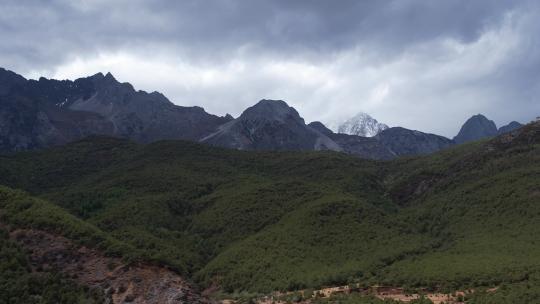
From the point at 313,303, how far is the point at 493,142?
82268 mm

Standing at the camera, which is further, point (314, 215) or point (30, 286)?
point (314, 215)

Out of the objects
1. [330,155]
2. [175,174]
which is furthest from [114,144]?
[330,155]

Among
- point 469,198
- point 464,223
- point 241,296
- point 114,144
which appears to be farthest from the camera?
point 114,144

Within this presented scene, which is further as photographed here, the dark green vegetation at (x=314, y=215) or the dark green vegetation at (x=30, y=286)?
the dark green vegetation at (x=314, y=215)

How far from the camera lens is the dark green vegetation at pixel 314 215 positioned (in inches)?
2756

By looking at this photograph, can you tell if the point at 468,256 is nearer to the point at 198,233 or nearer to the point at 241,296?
the point at 241,296

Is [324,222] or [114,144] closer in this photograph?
[324,222]

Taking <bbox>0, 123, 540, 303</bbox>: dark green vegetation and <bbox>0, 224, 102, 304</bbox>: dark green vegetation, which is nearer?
<bbox>0, 224, 102, 304</bbox>: dark green vegetation

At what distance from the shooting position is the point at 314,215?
318 ft

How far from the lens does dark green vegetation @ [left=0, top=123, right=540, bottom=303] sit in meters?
70.0

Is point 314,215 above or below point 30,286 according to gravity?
above

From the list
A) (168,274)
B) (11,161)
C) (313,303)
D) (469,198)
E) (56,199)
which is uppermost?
(11,161)

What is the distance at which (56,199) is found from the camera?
392 feet

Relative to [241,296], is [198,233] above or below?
above
